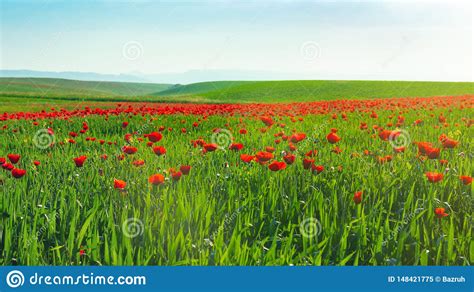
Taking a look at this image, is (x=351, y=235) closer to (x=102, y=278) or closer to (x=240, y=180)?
(x=240, y=180)

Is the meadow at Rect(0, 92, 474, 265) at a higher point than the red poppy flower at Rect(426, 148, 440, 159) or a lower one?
lower

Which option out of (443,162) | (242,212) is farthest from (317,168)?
(443,162)

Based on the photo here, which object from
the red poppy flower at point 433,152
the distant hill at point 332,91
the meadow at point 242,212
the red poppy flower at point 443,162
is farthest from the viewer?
the distant hill at point 332,91

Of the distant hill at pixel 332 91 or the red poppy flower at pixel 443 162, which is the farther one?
the distant hill at pixel 332 91

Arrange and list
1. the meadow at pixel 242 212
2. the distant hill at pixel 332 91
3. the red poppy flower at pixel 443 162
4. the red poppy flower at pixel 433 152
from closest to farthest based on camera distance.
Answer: the meadow at pixel 242 212 → the red poppy flower at pixel 433 152 → the red poppy flower at pixel 443 162 → the distant hill at pixel 332 91

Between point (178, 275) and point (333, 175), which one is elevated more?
point (333, 175)

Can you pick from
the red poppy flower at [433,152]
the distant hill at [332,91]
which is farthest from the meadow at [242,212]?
the distant hill at [332,91]

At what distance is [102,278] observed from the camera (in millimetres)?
2268

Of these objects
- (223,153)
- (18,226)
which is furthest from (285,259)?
(223,153)

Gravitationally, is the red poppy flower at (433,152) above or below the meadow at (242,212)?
above

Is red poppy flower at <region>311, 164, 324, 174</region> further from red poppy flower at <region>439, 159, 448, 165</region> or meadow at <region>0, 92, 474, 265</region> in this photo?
red poppy flower at <region>439, 159, 448, 165</region>

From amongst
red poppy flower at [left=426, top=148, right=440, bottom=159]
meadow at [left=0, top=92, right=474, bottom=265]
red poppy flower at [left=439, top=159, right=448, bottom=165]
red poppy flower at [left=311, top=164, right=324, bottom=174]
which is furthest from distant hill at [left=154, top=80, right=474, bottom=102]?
red poppy flower at [left=426, top=148, right=440, bottom=159]

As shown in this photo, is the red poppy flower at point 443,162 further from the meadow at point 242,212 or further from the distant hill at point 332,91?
the distant hill at point 332,91

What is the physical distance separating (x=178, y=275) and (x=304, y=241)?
0.80m
